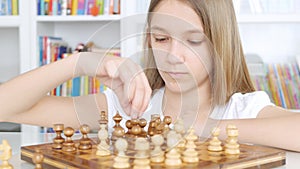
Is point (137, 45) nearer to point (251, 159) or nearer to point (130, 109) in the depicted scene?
point (130, 109)

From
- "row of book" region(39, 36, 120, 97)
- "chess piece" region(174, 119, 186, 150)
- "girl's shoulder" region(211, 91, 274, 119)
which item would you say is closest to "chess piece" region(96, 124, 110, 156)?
"chess piece" region(174, 119, 186, 150)

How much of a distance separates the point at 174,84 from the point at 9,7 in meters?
1.79

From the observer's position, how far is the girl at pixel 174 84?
30.7 inches

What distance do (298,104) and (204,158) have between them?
1.64 m

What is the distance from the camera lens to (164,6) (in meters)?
1.06

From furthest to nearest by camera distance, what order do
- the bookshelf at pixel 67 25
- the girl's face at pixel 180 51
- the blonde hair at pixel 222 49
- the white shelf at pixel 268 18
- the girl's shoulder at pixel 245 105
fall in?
the bookshelf at pixel 67 25, the white shelf at pixel 268 18, the girl's shoulder at pixel 245 105, the blonde hair at pixel 222 49, the girl's face at pixel 180 51

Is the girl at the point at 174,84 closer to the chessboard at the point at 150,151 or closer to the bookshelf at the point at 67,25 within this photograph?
the chessboard at the point at 150,151

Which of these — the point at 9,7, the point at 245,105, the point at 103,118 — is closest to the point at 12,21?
the point at 9,7

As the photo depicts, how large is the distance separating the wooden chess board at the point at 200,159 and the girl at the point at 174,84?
8cm

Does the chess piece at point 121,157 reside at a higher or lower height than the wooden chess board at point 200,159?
higher

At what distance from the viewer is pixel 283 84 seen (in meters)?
2.26

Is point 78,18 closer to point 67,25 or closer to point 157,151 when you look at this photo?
point 67,25

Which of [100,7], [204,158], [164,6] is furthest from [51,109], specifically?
[100,7]

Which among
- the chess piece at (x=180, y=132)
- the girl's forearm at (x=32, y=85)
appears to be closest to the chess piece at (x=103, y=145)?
the chess piece at (x=180, y=132)
